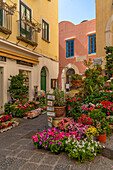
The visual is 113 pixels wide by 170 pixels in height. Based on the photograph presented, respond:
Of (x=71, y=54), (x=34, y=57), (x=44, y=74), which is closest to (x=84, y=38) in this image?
(x=71, y=54)

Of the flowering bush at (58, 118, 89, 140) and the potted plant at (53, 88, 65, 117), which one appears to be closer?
the flowering bush at (58, 118, 89, 140)

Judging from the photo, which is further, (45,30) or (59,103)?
(45,30)

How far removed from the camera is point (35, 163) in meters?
2.80

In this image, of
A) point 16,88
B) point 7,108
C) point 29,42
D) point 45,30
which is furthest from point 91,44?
point 7,108

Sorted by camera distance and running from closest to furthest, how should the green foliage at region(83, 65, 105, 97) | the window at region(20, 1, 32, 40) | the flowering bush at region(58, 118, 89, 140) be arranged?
the flowering bush at region(58, 118, 89, 140), the green foliage at region(83, 65, 105, 97), the window at region(20, 1, 32, 40)

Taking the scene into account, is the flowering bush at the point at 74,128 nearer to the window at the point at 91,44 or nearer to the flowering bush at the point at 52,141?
the flowering bush at the point at 52,141

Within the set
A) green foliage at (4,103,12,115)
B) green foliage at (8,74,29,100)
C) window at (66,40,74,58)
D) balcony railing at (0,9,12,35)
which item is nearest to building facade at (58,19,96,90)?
window at (66,40,74,58)

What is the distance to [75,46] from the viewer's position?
16.3 metres

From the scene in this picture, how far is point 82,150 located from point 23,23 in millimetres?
8315

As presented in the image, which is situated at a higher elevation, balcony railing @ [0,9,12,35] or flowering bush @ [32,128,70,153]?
balcony railing @ [0,9,12,35]

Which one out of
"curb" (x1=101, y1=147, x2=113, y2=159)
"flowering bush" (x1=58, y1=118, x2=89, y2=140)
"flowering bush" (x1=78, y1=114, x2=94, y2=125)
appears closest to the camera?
"curb" (x1=101, y1=147, x2=113, y2=159)

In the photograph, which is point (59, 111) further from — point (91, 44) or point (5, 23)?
point (91, 44)

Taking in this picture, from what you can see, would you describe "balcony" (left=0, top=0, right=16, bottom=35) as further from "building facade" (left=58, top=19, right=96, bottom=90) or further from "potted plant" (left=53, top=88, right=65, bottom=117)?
"building facade" (left=58, top=19, right=96, bottom=90)

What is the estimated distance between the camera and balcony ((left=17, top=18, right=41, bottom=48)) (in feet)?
27.3
